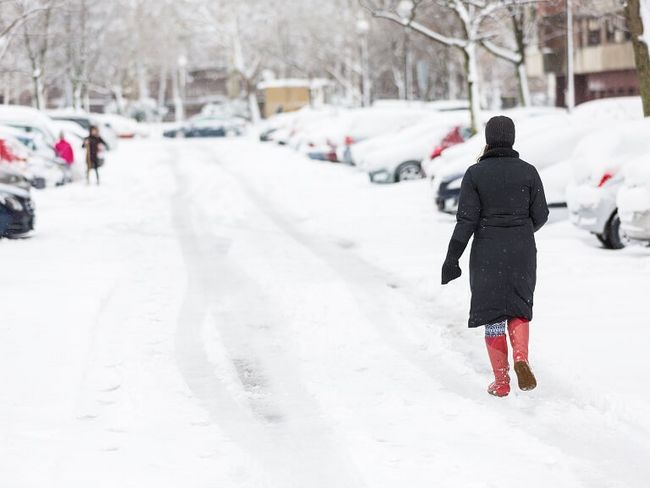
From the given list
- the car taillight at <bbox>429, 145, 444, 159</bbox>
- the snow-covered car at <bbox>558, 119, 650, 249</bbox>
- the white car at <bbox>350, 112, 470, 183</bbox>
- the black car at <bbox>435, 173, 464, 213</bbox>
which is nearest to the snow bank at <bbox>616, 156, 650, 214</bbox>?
the snow-covered car at <bbox>558, 119, 650, 249</bbox>

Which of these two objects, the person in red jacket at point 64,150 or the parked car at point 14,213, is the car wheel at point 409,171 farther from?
the parked car at point 14,213

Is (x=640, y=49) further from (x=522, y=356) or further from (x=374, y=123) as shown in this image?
(x=374, y=123)

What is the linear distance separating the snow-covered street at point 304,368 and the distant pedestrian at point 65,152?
1217cm

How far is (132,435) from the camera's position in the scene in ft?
20.8

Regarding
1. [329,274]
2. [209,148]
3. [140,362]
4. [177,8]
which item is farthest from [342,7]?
[140,362]

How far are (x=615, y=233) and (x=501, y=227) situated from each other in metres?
7.38

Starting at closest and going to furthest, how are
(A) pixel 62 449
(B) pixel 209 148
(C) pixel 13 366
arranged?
(A) pixel 62 449 < (C) pixel 13 366 < (B) pixel 209 148

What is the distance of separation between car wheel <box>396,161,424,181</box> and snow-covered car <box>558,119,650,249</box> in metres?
11.3

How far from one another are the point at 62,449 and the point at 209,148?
141 feet

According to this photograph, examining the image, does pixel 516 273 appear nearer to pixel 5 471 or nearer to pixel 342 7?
pixel 5 471

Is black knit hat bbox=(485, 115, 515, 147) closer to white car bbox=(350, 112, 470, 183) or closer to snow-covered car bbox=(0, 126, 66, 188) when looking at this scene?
white car bbox=(350, 112, 470, 183)

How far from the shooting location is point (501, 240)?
6984mm

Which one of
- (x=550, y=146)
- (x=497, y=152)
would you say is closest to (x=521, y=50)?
(x=550, y=146)

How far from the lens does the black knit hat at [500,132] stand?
274 inches
